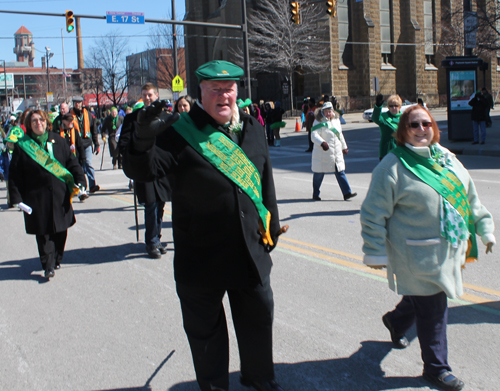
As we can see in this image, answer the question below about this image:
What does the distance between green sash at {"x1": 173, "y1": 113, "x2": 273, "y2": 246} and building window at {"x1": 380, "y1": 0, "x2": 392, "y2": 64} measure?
4654 centimetres

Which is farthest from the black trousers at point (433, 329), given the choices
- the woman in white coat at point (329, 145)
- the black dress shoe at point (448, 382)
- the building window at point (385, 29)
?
the building window at point (385, 29)

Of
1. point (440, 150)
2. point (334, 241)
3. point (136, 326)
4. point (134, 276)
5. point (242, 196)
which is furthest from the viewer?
point (334, 241)

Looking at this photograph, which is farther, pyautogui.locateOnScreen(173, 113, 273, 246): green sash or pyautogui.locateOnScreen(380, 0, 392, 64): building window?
pyautogui.locateOnScreen(380, 0, 392, 64): building window

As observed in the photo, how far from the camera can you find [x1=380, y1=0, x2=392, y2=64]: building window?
46938mm

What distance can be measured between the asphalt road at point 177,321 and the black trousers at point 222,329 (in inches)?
14.0

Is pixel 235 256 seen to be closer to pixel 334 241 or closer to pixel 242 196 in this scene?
pixel 242 196

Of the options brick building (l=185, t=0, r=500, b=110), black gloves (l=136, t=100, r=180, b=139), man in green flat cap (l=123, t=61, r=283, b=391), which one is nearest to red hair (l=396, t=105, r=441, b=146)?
man in green flat cap (l=123, t=61, r=283, b=391)

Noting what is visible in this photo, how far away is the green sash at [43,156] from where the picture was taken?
5930 millimetres

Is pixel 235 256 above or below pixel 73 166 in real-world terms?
below

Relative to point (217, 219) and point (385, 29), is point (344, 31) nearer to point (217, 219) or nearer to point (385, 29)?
point (385, 29)

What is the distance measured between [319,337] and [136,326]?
1477mm

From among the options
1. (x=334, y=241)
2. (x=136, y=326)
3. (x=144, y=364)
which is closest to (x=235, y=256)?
(x=144, y=364)

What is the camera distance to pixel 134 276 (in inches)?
236

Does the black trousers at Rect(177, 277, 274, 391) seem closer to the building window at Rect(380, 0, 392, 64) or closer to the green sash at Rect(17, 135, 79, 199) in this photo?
the green sash at Rect(17, 135, 79, 199)
